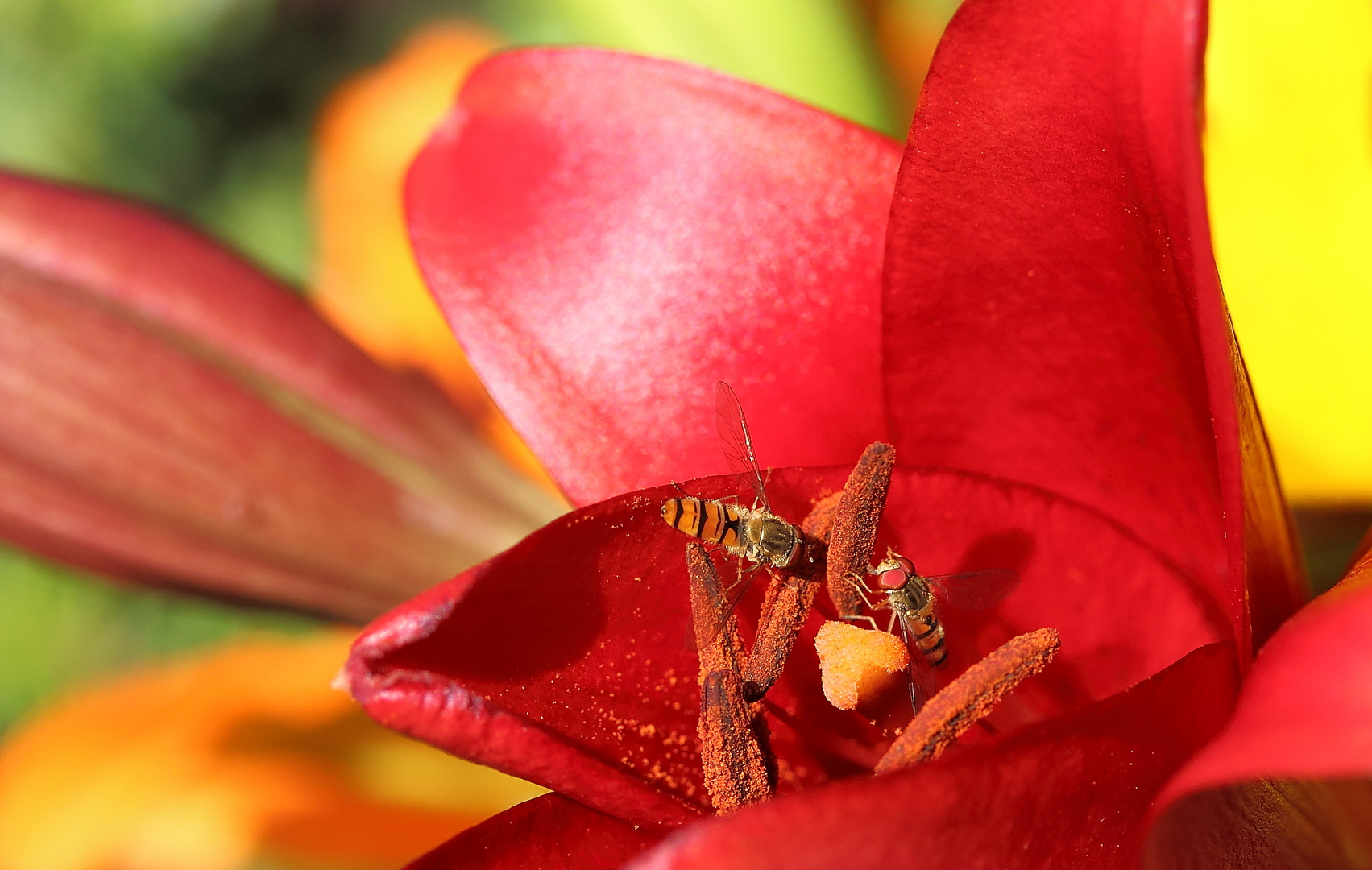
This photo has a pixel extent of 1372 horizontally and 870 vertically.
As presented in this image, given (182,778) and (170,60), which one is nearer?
(182,778)

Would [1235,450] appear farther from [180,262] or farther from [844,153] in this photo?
[180,262]

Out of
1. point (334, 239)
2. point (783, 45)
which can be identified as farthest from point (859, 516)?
point (334, 239)

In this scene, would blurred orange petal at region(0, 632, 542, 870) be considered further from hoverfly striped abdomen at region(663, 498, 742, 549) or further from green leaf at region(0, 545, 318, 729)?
hoverfly striped abdomen at region(663, 498, 742, 549)

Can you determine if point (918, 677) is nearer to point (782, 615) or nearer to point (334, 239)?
point (782, 615)

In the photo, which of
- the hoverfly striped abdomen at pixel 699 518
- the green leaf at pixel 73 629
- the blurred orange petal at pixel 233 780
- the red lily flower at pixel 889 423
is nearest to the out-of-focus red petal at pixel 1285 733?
the red lily flower at pixel 889 423

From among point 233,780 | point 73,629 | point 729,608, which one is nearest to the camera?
point 729,608

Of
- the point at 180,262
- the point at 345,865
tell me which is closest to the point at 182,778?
the point at 345,865
